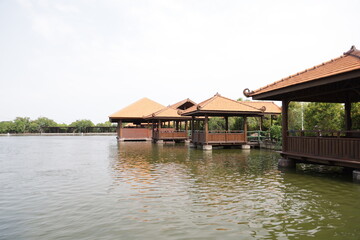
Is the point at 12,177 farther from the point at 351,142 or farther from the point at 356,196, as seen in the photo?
the point at 351,142

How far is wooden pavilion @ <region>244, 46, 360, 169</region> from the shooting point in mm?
10680

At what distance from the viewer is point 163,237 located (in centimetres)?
554

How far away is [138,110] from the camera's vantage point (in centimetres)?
4541

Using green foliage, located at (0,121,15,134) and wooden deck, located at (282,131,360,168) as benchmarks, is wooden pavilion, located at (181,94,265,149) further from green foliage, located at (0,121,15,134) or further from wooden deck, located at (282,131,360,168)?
green foliage, located at (0,121,15,134)

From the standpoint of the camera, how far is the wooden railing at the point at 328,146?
11.0 meters

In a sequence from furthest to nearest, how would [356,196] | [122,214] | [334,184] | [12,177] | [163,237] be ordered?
[12,177] < [334,184] < [356,196] < [122,214] < [163,237]

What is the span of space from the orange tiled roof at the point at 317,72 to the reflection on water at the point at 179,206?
3965mm

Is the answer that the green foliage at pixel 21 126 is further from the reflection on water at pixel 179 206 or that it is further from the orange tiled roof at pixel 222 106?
the reflection on water at pixel 179 206

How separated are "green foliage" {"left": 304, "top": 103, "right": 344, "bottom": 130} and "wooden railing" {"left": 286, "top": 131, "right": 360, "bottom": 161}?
8752 mm

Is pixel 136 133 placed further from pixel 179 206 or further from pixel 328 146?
pixel 179 206

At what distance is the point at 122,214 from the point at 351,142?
349 inches

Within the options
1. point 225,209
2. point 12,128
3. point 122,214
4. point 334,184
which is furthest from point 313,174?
point 12,128

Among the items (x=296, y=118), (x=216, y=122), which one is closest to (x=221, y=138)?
(x=296, y=118)

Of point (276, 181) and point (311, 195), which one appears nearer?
point (311, 195)
